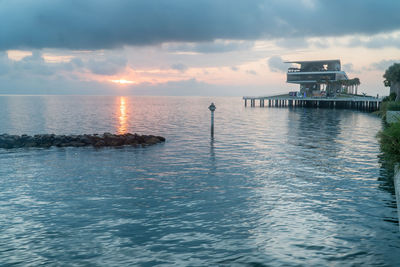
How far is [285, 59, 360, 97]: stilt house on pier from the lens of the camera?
11975 cm

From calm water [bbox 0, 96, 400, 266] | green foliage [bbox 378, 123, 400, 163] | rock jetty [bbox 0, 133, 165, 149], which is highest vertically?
green foliage [bbox 378, 123, 400, 163]

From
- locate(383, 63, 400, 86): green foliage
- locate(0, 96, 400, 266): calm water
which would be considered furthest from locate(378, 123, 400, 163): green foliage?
locate(383, 63, 400, 86): green foliage

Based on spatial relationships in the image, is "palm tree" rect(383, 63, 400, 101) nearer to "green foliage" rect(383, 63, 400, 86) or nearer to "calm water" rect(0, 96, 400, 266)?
"green foliage" rect(383, 63, 400, 86)

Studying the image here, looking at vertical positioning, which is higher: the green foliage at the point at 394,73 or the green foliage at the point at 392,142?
the green foliage at the point at 394,73

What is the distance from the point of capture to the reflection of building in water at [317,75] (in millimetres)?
119812

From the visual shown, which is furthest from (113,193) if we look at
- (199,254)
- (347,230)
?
(347,230)

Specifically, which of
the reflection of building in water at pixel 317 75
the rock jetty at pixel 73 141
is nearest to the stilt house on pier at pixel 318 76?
the reflection of building in water at pixel 317 75

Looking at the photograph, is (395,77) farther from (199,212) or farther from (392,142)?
(199,212)

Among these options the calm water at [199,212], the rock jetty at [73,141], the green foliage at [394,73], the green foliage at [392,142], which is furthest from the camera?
the green foliage at [394,73]

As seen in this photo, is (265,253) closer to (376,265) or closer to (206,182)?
(376,265)

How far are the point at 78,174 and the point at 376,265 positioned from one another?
14962 millimetres

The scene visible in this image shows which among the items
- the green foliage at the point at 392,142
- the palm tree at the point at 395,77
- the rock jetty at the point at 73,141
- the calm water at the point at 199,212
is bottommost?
the calm water at the point at 199,212

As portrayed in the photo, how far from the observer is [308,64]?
406 feet

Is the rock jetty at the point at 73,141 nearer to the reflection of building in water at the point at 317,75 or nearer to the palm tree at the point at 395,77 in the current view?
the palm tree at the point at 395,77
